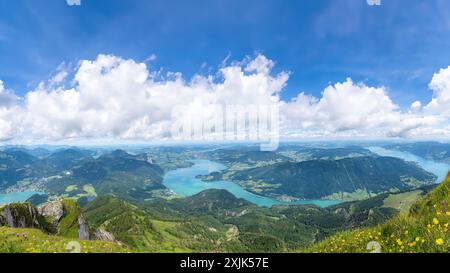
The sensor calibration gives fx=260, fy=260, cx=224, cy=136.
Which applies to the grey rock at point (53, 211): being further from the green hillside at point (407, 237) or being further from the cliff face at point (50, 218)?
the green hillside at point (407, 237)

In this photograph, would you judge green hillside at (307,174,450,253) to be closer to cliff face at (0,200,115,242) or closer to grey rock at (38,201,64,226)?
cliff face at (0,200,115,242)

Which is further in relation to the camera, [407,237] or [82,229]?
[82,229]

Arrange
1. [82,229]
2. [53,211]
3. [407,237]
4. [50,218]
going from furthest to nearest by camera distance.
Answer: [82,229]
[53,211]
[50,218]
[407,237]

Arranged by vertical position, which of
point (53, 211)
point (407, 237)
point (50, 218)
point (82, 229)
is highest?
point (407, 237)

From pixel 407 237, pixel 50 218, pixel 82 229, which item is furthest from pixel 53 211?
pixel 407 237

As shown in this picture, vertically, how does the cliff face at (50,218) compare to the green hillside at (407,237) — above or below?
below

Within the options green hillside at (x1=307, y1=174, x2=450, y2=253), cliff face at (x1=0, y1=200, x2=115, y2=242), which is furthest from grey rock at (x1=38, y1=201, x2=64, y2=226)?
green hillside at (x1=307, y1=174, x2=450, y2=253)

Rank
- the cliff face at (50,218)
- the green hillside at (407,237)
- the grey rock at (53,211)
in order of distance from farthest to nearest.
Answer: the grey rock at (53,211), the cliff face at (50,218), the green hillside at (407,237)

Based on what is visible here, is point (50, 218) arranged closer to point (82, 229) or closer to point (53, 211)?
point (53, 211)

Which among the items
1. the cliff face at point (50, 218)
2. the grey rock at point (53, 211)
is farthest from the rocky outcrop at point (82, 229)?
the grey rock at point (53, 211)

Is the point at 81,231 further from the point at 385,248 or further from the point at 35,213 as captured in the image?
the point at 385,248

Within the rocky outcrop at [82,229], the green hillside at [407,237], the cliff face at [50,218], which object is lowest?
the rocky outcrop at [82,229]
